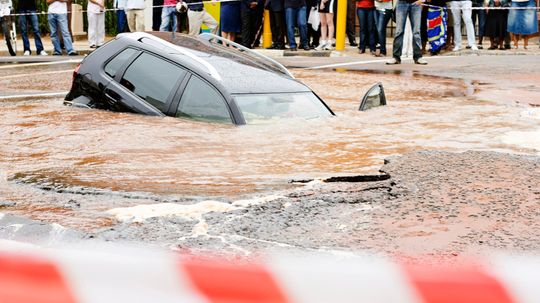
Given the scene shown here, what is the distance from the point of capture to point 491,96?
45.6 ft

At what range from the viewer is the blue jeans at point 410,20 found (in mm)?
19562

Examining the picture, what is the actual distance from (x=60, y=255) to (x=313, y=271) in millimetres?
518

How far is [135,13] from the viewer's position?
23.8 m

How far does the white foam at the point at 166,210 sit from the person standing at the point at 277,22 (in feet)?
55.4

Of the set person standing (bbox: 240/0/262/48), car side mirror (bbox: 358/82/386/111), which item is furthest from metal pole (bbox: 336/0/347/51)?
car side mirror (bbox: 358/82/386/111)

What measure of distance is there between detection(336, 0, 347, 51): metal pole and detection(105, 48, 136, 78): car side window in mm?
12539

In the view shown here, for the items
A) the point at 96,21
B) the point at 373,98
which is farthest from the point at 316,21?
the point at 373,98

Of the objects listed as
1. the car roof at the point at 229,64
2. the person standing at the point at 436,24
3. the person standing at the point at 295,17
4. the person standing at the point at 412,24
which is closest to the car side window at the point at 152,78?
the car roof at the point at 229,64

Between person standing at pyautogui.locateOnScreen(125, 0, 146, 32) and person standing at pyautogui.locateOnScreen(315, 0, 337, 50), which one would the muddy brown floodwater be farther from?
person standing at pyautogui.locateOnScreen(125, 0, 146, 32)

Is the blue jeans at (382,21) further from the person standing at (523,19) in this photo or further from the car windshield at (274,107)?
the car windshield at (274,107)

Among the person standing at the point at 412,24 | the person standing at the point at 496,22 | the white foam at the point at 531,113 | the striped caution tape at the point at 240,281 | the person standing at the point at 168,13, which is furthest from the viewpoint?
the person standing at the point at 168,13

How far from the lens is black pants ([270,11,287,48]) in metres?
23.2

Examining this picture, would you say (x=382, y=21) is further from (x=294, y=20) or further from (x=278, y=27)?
(x=278, y=27)

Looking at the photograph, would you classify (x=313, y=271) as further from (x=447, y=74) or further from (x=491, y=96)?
(x=447, y=74)
